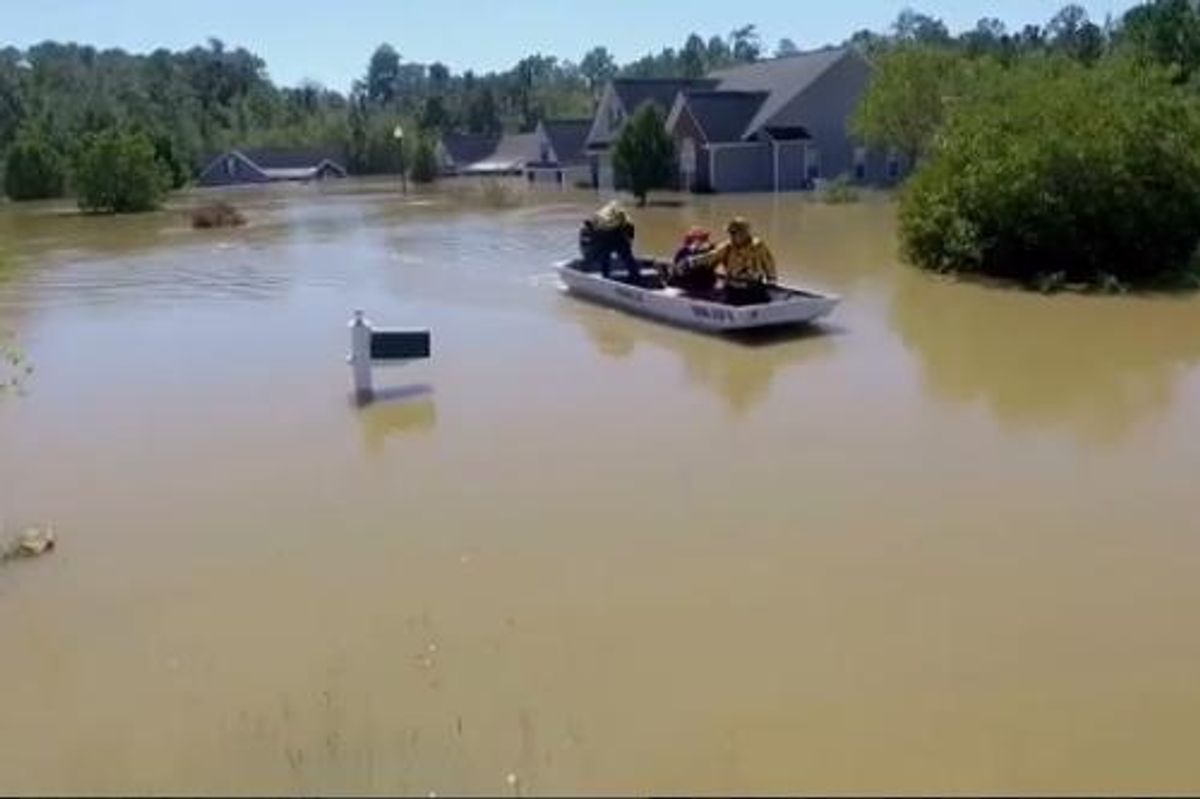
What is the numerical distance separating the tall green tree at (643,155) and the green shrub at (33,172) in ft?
108

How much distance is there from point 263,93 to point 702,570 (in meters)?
111

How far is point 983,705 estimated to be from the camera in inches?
240

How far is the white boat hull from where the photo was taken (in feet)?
50.3

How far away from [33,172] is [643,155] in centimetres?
3486

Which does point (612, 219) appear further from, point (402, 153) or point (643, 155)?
point (402, 153)

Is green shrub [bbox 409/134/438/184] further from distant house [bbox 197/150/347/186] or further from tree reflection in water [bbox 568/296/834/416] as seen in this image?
tree reflection in water [bbox 568/296/834/416]

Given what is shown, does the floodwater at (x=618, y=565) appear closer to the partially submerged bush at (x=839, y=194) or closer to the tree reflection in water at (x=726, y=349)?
the tree reflection in water at (x=726, y=349)

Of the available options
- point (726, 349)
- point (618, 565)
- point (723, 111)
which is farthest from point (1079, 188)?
point (723, 111)

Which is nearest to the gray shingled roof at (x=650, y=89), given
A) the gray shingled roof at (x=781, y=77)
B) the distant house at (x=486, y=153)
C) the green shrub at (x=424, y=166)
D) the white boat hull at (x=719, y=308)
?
the gray shingled roof at (x=781, y=77)

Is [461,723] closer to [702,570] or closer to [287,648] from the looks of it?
A: [287,648]

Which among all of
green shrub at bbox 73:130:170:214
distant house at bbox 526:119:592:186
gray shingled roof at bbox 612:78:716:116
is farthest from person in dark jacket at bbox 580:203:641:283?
distant house at bbox 526:119:592:186

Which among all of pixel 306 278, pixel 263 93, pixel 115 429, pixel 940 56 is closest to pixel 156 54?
pixel 263 93

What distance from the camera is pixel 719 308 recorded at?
1545 cm

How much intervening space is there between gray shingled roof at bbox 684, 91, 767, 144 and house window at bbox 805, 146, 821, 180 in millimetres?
2794
